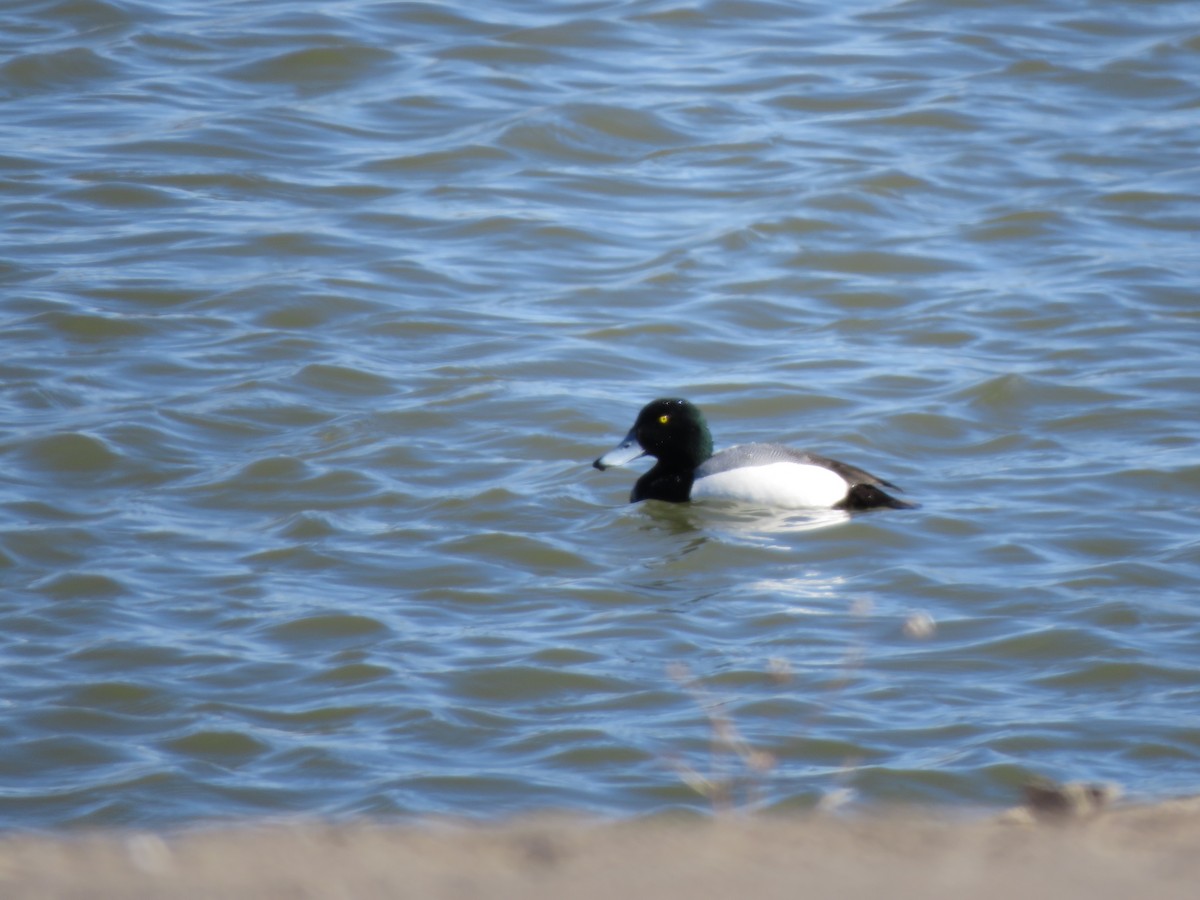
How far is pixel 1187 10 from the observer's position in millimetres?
15992

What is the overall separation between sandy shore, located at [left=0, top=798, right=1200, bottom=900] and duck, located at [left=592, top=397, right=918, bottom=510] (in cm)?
591

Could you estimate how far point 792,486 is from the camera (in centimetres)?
802

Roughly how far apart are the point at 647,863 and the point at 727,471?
6.52 m

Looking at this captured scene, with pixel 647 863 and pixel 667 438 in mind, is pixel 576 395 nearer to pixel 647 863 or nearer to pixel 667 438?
pixel 667 438

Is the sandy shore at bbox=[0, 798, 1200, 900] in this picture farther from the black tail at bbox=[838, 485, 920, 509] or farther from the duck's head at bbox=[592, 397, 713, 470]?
the duck's head at bbox=[592, 397, 713, 470]

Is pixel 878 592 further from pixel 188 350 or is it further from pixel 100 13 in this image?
pixel 100 13

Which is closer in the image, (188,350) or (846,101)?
(188,350)

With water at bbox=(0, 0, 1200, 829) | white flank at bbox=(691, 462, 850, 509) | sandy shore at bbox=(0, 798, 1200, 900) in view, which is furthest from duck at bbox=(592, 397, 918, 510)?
sandy shore at bbox=(0, 798, 1200, 900)

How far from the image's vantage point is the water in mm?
5504

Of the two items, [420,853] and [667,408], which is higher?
[420,853]

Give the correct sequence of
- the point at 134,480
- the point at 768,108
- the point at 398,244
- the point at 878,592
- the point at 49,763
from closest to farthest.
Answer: the point at 49,763
the point at 878,592
the point at 134,480
the point at 398,244
the point at 768,108

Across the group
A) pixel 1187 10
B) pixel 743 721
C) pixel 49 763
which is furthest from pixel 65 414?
pixel 1187 10

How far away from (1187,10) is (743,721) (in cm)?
1243

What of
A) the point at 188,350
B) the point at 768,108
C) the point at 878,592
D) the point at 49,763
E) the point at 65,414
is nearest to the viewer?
the point at 49,763
